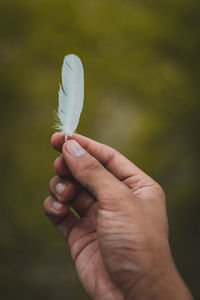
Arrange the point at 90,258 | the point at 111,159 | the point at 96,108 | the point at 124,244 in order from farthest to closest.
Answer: the point at 96,108 → the point at 111,159 → the point at 90,258 → the point at 124,244

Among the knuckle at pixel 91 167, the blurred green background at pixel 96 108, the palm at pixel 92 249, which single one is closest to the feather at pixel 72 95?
the knuckle at pixel 91 167

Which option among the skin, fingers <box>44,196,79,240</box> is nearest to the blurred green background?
fingers <box>44,196,79,240</box>

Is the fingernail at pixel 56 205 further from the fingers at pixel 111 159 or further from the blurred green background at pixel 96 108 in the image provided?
the blurred green background at pixel 96 108

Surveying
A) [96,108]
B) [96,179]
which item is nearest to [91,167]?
[96,179]

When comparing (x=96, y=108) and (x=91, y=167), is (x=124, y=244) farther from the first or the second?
(x=96, y=108)

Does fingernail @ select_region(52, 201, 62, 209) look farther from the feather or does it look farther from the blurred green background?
the blurred green background

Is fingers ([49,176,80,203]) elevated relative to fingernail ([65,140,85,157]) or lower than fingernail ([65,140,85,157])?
lower
